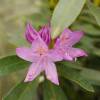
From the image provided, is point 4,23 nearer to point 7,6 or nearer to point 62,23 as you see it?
point 7,6

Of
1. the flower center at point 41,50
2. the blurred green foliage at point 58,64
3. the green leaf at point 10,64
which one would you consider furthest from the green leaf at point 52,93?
the flower center at point 41,50

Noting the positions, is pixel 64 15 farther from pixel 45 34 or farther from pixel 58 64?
pixel 58 64

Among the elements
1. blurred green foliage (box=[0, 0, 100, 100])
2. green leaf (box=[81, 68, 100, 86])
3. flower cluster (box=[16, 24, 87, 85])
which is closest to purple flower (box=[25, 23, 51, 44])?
flower cluster (box=[16, 24, 87, 85])

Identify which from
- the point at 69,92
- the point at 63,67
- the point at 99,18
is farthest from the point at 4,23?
the point at 99,18

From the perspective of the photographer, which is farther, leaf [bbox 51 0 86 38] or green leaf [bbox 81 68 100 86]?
green leaf [bbox 81 68 100 86]

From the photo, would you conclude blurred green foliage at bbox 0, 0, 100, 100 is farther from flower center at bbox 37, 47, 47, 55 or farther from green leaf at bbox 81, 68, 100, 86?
flower center at bbox 37, 47, 47, 55

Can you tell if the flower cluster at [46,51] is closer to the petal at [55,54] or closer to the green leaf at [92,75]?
the petal at [55,54]
